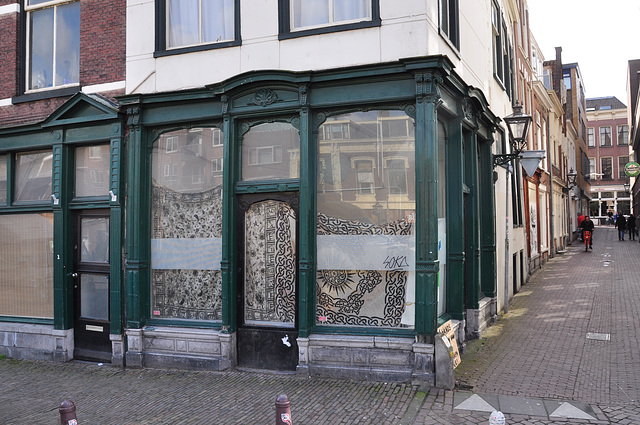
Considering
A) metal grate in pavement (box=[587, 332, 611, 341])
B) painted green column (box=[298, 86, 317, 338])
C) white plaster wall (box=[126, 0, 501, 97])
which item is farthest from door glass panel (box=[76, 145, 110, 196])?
metal grate in pavement (box=[587, 332, 611, 341])

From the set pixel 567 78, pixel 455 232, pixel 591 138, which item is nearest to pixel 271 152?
pixel 455 232

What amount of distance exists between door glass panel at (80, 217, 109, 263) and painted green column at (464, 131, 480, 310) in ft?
21.0

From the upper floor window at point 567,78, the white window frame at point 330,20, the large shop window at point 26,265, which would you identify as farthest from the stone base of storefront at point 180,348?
the upper floor window at point 567,78

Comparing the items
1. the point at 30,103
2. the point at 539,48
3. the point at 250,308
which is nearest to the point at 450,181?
the point at 250,308

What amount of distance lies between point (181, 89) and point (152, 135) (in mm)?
949

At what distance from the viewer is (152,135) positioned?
8.43m

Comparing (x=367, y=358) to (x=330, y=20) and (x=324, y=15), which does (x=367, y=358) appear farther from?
(x=324, y=15)

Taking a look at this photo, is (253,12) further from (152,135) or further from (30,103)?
(30,103)

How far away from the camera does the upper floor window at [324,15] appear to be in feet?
23.6

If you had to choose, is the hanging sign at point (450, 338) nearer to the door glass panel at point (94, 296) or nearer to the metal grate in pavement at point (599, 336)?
the metal grate in pavement at point (599, 336)

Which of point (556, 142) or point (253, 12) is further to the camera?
point (556, 142)

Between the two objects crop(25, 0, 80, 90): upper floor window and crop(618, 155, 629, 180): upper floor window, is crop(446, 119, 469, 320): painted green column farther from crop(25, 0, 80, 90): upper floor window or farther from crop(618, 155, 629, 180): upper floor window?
crop(618, 155, 629, 180): upper floor window

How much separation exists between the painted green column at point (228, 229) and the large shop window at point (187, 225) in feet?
0.92

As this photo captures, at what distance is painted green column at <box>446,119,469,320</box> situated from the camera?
27.0ft
